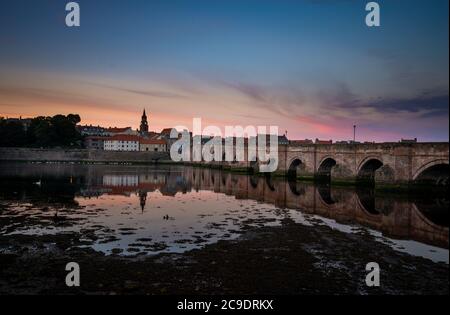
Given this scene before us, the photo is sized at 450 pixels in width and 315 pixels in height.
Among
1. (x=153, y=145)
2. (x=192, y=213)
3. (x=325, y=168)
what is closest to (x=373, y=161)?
(x=325, y=168)

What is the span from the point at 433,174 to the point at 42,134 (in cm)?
10498

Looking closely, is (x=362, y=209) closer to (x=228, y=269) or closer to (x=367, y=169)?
(x=228, y=269)

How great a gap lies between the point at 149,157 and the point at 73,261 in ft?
321

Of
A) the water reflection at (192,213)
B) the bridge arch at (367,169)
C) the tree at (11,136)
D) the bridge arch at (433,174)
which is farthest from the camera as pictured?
the tree at (11,136)

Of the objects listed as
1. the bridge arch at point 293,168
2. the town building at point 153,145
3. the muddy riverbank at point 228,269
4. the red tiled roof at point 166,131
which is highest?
the red tiled roof at point 166,131

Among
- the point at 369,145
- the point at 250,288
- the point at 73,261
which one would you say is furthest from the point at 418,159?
the point at 73,261

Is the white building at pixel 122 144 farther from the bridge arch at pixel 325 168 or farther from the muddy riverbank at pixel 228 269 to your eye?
the muddy riverbank at pixel 228 269

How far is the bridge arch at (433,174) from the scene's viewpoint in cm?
2959

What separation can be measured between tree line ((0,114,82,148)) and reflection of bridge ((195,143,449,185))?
83.8 metres

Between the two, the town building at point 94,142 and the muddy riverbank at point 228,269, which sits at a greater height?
the town building at point 94,142

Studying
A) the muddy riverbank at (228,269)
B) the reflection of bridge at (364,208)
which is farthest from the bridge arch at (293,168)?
the muddy riverbank at (228,269)

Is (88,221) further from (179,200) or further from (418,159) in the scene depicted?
(418,159)

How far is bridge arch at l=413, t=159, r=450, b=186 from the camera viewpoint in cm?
2959

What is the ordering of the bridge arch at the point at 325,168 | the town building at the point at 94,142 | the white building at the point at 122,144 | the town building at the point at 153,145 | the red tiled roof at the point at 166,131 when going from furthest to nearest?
the red tiled roof at the point at 166,131 < the town building at the point at 94,142 < the white building at the point at 122,144 < the town building at the point at 153,145 < the bridge arch at the point at 325,168
